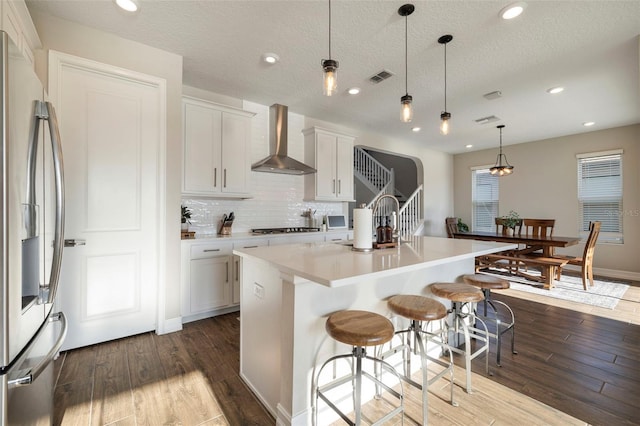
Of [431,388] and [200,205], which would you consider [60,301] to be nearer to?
[200,205]

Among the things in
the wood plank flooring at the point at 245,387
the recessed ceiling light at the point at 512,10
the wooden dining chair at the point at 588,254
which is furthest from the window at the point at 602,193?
the recessed ceiling light at the point at 512,10

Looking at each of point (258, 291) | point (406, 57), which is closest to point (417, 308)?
point (258, 291)

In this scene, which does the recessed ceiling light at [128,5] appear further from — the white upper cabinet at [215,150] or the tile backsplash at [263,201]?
the tile backsplash at [263,201]

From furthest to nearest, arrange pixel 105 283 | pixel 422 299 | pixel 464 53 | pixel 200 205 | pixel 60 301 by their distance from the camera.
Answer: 1. pixel 200 205
2. pixel 464 53
3. pixel 105 283
4. pixel 60 301
5. pixel 422 299

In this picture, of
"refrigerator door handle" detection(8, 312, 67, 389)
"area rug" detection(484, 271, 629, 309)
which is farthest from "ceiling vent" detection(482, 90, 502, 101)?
"refrigerator door handle" detection(8, 312, 67, 389)

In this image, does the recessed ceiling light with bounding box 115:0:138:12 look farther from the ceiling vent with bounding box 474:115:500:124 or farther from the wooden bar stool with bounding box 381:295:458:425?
the ceiling vent with bounding box 474:115:500:124

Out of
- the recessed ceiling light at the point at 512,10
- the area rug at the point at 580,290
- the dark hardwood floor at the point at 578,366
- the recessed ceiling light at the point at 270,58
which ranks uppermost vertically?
the recessed ceiling light at the point at 270,58

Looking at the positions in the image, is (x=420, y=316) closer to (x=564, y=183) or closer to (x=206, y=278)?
(x=206, y=278)

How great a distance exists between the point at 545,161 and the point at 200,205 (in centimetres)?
700

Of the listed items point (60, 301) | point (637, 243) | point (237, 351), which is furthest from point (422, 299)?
point (637, 243)

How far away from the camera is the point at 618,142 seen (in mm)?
5383

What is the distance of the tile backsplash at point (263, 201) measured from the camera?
153 inches

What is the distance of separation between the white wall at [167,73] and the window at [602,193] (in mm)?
7265

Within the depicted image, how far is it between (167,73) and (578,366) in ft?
14.7
